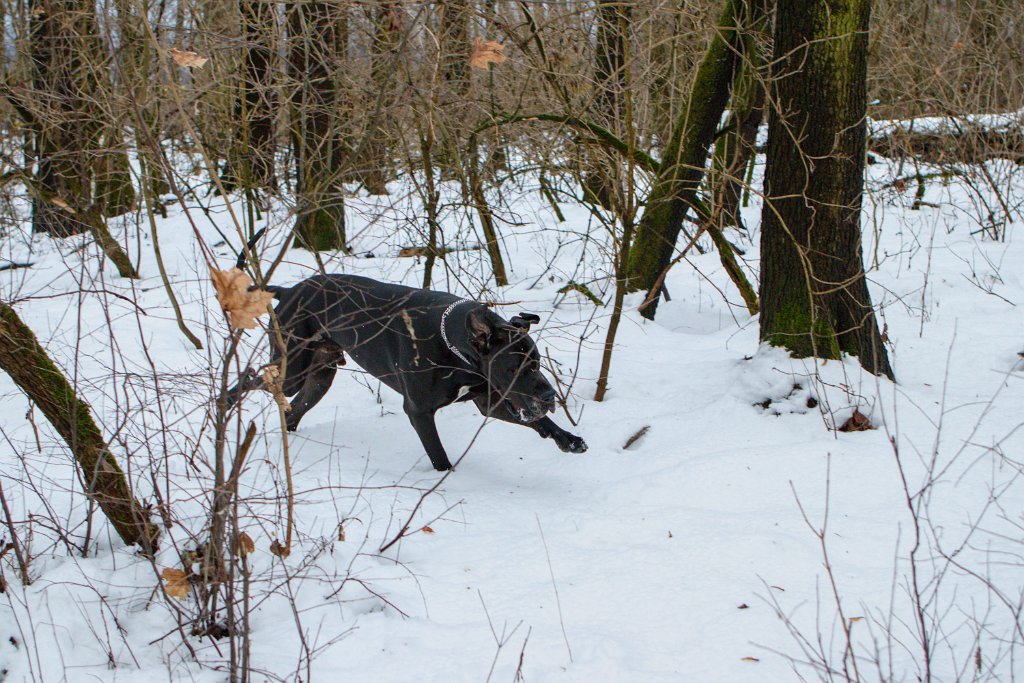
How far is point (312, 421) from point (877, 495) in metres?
3.77

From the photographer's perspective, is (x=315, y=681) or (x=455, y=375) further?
(x=455, y=375)

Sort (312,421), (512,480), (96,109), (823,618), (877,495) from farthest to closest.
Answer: (96,109), (312,421), (512,480), (877,495), (823,618)

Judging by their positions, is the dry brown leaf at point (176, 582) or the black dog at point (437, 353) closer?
the dry brown leaf at point (176, 582)

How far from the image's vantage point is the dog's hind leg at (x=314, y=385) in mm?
5422

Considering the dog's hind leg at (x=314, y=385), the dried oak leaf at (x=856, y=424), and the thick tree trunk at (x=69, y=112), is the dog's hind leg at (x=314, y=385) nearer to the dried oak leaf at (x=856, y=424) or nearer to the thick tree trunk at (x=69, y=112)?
the thick tree trunk at (x=69, y=112)

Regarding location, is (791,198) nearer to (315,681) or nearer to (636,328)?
(636,328)

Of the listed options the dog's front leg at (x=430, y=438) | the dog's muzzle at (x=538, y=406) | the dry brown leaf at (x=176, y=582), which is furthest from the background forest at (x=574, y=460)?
the dog's muzzle at (x=538, y=406)

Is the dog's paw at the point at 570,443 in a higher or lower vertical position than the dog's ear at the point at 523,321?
lower

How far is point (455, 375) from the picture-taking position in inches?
185

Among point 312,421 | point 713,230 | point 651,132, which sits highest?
point 651,132

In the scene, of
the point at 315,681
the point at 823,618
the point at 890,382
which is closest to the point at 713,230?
the point at 890,382

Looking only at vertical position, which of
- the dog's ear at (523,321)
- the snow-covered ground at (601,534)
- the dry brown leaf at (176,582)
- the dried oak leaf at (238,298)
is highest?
the dried oak leaf at (238,298)

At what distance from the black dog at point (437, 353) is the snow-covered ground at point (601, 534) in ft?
1.22

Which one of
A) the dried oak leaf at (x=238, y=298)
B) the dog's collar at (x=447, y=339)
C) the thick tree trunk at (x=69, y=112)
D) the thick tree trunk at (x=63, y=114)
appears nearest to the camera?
the dried oak leaf at (x=238, y=298)
